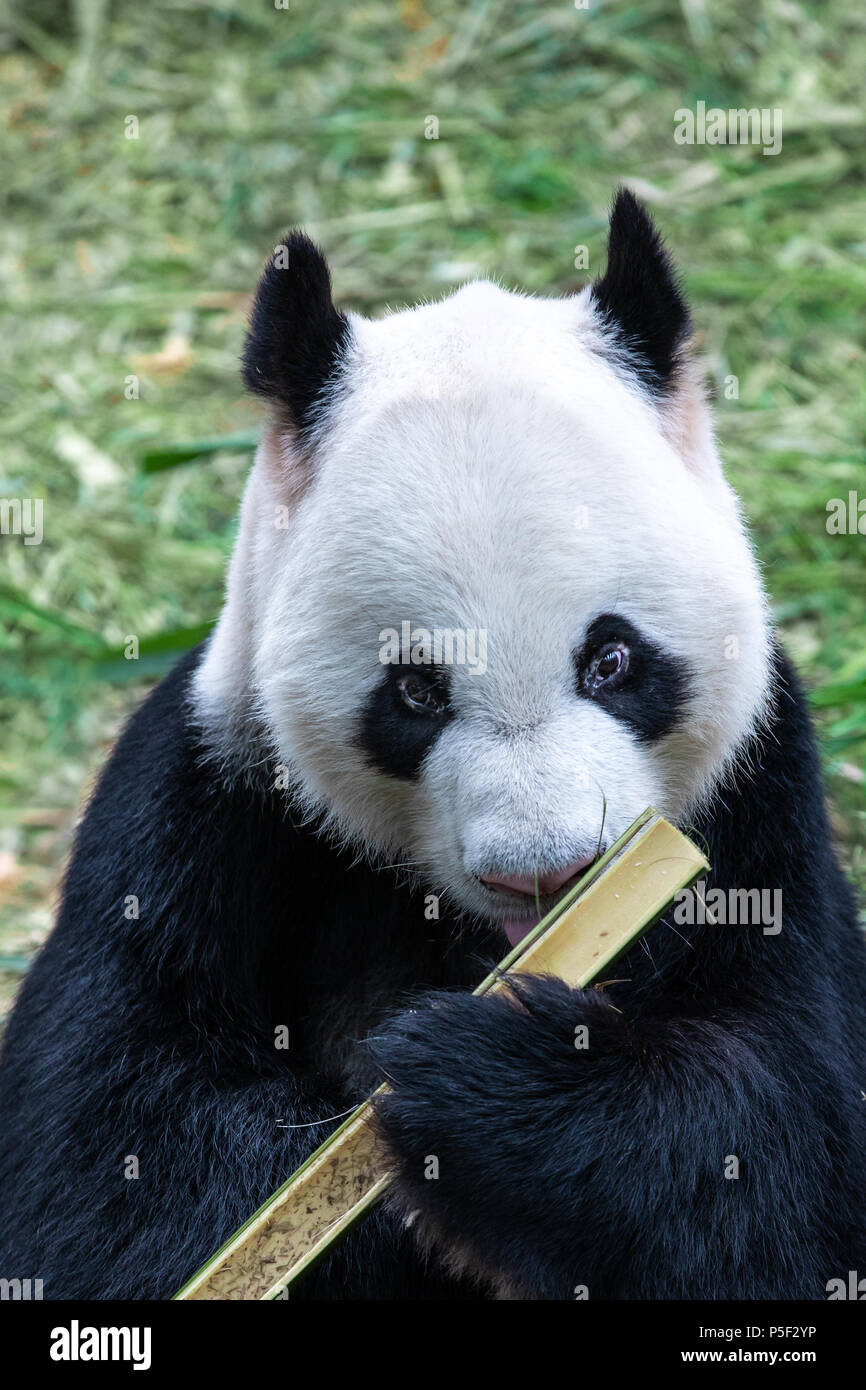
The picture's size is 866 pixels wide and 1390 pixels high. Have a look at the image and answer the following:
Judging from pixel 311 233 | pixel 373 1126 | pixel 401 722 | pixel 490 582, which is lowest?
pixel 373 1126

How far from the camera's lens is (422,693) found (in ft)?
10.7

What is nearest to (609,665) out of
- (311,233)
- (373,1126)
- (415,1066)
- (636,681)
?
(636,681)

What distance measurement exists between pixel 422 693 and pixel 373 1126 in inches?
32.4

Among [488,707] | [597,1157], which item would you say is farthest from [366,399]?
[597,1157]

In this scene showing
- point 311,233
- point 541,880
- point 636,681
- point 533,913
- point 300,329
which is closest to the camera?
point 541,880

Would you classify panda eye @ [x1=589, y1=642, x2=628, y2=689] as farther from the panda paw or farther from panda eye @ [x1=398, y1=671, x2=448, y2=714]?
the panda paw

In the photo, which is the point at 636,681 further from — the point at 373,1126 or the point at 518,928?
the point at 373,1126

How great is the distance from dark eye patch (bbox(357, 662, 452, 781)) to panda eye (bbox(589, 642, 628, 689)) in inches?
11.1

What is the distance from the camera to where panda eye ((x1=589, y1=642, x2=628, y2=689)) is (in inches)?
127

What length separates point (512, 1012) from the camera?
10.6 ft

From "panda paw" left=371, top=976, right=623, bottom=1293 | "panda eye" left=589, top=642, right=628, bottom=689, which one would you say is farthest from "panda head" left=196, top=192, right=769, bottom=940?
"panda paw" left=371, top=976, right=623, bottom=1293

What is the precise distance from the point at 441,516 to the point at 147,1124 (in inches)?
58.4

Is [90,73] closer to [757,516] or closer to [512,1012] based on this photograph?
[757,516]
